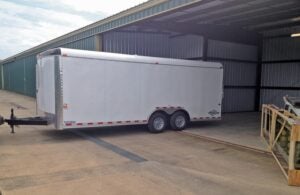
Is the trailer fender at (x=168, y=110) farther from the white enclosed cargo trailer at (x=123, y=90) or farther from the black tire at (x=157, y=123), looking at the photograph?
the black tire at (x=157, y=123)

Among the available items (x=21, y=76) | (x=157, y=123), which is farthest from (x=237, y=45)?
(x=21, y=76)

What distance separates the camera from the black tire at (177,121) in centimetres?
1174

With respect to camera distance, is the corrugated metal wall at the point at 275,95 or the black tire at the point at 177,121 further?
the corrugated metal wall at the point at 275,95

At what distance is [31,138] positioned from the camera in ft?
32.3


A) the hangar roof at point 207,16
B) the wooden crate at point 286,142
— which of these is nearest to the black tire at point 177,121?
the wooden crate at point 286,142

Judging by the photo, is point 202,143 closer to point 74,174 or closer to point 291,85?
point 74,174

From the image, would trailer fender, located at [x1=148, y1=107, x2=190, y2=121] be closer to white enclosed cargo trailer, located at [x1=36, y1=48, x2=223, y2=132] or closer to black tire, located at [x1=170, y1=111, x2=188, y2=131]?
white enclosed cargo trailer, located at [x1=36, y1=48, x2=223, y2=132]

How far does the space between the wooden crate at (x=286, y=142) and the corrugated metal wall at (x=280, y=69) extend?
376 inches

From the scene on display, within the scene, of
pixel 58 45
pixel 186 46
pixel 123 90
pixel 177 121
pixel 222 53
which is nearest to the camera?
pixel 123 90

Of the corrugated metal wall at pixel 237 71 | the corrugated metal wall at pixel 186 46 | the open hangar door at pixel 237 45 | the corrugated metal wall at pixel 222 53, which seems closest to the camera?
the open hangar door at pixel 237 45

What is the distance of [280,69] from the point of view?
62.3 feet

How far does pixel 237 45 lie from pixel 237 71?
1647mm

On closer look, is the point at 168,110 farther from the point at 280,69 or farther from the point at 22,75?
the point at 22,75

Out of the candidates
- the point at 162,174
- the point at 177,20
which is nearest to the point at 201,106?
the point at 177,20
